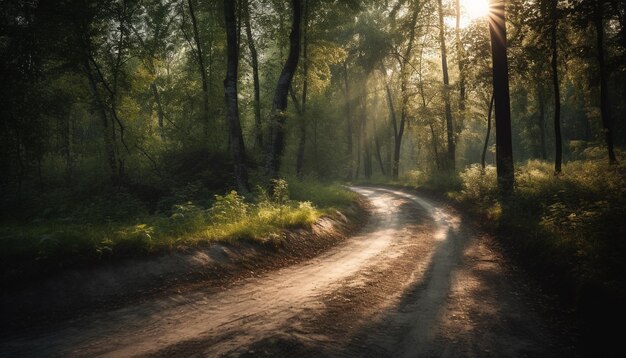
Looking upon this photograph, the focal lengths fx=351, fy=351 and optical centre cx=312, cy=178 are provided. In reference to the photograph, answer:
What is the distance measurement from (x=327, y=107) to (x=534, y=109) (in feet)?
76.6

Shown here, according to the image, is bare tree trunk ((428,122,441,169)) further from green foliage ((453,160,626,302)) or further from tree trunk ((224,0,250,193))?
tree trunk ((224,0,250,193))

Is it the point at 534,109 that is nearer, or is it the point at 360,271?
the point at 360,271

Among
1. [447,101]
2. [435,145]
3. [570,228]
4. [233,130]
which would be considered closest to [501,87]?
[570,228]

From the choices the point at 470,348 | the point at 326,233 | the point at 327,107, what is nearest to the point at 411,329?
the point at 470,348

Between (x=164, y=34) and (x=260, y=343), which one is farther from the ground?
(x=164, y=34)

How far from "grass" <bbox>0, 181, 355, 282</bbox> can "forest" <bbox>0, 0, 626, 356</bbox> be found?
46 millimetres

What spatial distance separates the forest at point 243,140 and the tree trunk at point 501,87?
6cm

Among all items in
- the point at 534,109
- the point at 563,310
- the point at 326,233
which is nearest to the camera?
the point at 563,310

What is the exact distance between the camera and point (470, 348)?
5078 millimetres

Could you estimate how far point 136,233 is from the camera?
7.87 m

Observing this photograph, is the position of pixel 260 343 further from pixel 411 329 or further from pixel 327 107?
pixel 327 107

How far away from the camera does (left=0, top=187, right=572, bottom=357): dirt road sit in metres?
4.93

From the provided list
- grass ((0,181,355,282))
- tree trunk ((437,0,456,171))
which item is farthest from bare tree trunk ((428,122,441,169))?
grass ((0,181,355,282))

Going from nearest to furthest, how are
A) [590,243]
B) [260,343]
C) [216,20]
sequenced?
[260,343] < [590,243] < [216,20]
